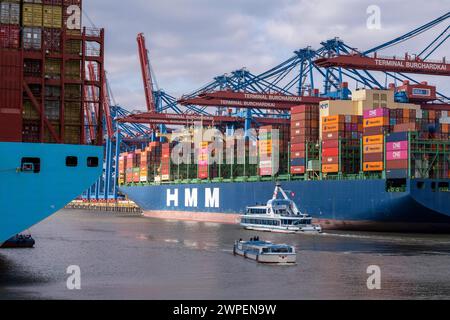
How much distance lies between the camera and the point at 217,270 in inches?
1577

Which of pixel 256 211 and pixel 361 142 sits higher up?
pixel 361 142

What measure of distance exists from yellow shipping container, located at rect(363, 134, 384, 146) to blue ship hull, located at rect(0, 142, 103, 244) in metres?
37.1

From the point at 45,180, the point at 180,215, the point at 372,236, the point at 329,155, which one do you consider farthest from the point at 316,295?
the point at 180,215

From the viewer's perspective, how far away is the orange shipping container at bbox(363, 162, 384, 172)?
2707 inches

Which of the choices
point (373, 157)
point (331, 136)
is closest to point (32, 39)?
point (373, 157)

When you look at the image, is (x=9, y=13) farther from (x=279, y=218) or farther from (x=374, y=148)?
(x=374, y=148)

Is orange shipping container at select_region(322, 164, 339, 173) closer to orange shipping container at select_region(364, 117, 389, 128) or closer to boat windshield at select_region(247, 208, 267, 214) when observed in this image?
orange shipping container at select_region(364, 117, 389, 128)

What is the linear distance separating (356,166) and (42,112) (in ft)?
137

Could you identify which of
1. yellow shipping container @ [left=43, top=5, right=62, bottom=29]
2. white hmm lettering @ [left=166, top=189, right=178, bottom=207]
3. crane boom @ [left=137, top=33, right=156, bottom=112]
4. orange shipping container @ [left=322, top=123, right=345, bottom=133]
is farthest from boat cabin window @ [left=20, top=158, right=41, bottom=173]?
crane boom @ [left=137, top=33, right=156, bottom=112]

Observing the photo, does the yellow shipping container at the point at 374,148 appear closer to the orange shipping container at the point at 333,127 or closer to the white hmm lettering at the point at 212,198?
the orange shipping container at the point at 333,127

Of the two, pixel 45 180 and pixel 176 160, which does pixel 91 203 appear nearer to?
pixel 176 160

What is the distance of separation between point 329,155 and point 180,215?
42.2 metres

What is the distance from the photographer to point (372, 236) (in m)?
65.2

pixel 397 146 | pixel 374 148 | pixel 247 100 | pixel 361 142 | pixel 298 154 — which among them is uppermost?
pixel 247 100
